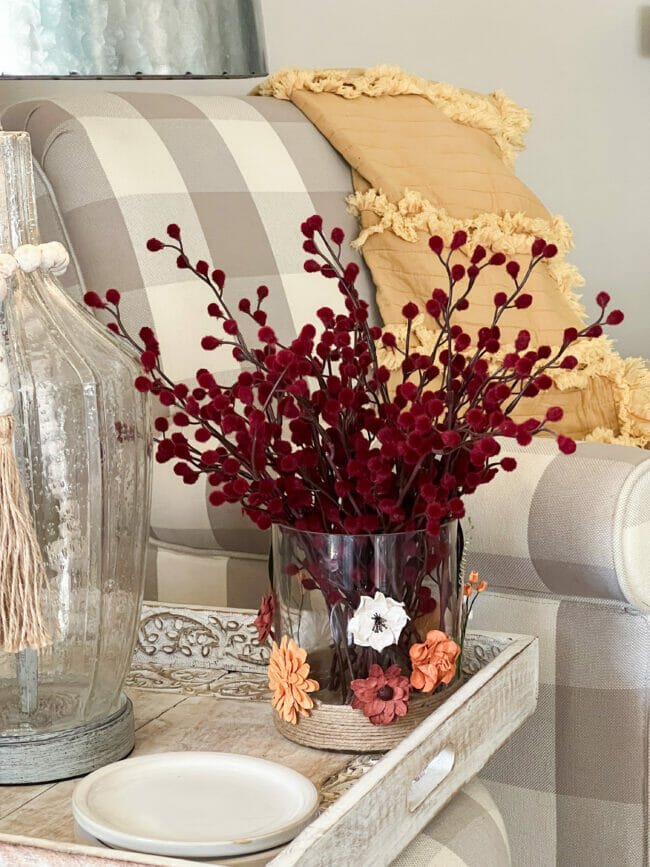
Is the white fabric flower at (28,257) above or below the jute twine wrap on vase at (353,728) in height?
above

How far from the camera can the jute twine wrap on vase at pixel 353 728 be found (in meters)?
0.77

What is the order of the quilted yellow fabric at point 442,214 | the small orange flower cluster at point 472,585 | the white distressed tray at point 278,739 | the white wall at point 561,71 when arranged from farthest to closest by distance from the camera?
the white wall at point 561,71 → the quilted yellow fabric at point 442,214 → the small orange flower cluster at point 472,585 → the white distressed tray at point 278,739

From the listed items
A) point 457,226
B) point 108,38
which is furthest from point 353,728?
point 457,226

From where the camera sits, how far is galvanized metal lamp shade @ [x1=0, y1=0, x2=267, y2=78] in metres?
0.65

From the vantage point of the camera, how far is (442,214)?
5.12 ft

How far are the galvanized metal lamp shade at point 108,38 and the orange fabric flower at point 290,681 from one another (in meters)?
0.39

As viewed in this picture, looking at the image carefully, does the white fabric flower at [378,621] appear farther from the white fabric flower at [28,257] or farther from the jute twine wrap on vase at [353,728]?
the white fabric flower at [28,257]

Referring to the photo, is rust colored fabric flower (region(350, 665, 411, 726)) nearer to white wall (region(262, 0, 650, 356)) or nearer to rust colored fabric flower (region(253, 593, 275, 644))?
rust colored fabric flower (region(253, 593, 275, 644))

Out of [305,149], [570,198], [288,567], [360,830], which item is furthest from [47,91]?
[360,830]

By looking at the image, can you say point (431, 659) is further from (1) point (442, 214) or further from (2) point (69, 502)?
(1) point (442, 214)

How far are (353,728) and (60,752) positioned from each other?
0.65ft

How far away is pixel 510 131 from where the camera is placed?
70.4 inches

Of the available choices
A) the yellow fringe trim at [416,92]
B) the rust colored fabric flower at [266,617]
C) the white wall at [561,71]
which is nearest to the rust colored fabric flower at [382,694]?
the rust colored fabric flower at [266,617]

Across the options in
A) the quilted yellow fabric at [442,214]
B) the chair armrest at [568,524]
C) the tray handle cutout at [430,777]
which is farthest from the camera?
the quilted yellow fabric at [442,214]
